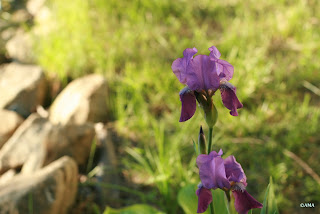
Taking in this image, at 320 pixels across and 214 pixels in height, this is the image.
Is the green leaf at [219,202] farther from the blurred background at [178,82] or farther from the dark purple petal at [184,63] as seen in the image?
the dark purple petal at [184,63]

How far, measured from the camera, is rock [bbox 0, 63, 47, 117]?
8.94ft

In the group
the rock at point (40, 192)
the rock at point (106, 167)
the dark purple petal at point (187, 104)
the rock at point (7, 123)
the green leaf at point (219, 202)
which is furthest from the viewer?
the rock at point (7, 123)

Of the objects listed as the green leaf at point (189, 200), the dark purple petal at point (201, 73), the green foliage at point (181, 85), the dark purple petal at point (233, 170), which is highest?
the dark purple petal at point (201, 73)

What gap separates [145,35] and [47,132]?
4.42 feet

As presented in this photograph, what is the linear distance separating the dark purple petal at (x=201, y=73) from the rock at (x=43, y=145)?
1.34 meters

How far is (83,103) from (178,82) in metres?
0.71

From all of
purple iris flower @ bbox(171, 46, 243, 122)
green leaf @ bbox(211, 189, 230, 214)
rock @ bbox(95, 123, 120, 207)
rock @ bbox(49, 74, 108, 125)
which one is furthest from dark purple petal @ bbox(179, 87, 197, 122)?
rock @ bbox(49, 74, 108, 125)

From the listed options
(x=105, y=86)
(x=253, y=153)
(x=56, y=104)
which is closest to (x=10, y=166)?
(x=56, y=104)

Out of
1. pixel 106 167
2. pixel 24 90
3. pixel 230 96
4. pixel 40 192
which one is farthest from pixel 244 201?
pixel 24 90

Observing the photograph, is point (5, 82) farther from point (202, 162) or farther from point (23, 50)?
point (202, 162)

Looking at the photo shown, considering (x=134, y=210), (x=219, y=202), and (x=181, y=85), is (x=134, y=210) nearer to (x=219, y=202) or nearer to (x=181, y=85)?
(x=219, y=202)

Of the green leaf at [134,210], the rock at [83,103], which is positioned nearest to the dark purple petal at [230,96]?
the green leaf at [134,210]

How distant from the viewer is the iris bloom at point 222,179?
3.02ft

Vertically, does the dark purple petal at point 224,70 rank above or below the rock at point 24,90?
above
